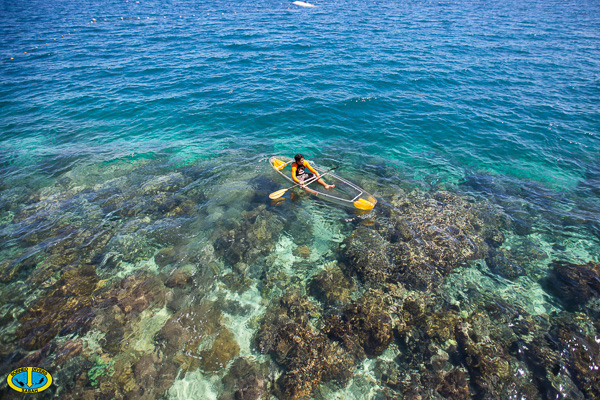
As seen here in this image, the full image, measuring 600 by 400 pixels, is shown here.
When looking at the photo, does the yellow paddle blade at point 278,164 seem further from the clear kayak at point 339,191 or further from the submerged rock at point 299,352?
the submerged rock at point 299,352

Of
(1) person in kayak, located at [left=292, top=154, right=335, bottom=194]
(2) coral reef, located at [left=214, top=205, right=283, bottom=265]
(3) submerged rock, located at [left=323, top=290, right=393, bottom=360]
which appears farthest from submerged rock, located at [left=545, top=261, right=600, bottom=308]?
(2) coral reef, located at [left=214, top=205, right=283, bottom=265]

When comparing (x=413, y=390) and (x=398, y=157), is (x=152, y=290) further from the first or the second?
(x=398, y=157)

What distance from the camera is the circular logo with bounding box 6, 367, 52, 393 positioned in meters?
6.46

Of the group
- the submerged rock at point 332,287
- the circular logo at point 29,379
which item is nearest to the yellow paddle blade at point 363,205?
the submerged rock at point 332,287

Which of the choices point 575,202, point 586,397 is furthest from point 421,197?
point 586,397

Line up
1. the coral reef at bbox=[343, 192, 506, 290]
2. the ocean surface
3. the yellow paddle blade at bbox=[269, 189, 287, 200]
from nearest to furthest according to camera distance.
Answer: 1. the ocean surface
2. the coral reef at bbox=[343, 192, 506, 290]
3. the yellow paddle blade at bbox=[269, 189, 287, 200]

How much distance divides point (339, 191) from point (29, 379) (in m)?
11.6

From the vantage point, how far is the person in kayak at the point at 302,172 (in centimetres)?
1286

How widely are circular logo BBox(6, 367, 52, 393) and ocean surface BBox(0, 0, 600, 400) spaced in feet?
0.47

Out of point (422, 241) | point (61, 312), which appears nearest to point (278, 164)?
point (422, 241)

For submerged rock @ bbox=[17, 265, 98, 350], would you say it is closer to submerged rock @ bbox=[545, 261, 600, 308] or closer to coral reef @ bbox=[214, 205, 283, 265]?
coral reef @ bbox=[214, 205, 283, 265]

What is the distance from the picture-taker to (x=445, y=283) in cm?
916

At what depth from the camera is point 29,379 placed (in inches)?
259

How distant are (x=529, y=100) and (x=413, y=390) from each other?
75.8ft
